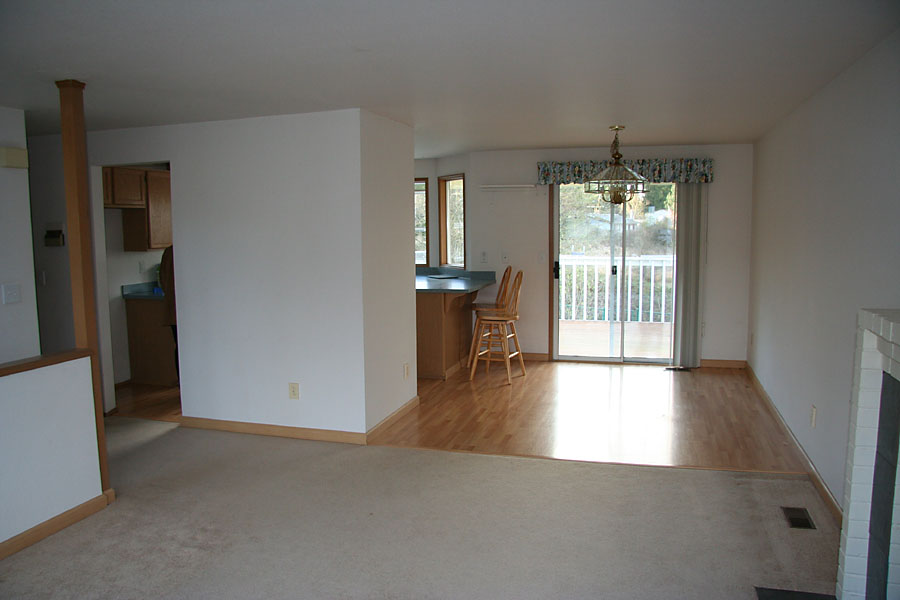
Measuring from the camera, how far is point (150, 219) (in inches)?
219

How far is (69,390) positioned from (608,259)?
508cm

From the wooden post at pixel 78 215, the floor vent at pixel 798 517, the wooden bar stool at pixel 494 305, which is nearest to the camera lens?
the floor vent at pixel 798 517

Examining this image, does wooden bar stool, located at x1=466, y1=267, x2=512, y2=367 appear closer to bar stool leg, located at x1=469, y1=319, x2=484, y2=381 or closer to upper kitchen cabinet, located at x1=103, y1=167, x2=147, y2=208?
bar stool leg, located at x1=469, y1=319, x2=484, y2=381

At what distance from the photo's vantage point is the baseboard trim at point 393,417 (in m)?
4.23

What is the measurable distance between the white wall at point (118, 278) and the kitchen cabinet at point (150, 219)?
0.07 m

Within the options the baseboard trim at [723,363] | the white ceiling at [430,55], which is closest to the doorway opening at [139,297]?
the white ceiling at [430,55]

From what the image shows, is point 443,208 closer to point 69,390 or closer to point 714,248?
point 714,248

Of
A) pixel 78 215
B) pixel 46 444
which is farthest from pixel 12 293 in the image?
pixel 46 444

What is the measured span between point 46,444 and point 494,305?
458cm

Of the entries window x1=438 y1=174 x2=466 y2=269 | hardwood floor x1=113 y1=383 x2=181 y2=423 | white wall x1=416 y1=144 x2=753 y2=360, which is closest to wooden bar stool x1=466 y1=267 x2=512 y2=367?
white wall x1=416 y1=144 x2=753 y2=360

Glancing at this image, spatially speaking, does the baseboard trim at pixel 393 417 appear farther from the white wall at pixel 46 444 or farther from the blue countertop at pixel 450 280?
the white wall at pixel 46 444

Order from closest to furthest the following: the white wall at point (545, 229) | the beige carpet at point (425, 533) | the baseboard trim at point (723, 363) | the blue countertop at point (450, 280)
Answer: the beige carpet at point (425, 533)
the blue countertop at point (450, 280)
the white wall at point (545, 229)
the baseboard trim at point (723, 363)

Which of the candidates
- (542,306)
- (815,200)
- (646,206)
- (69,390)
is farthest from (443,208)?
(69,390)

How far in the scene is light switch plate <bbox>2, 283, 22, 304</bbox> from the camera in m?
3.81
